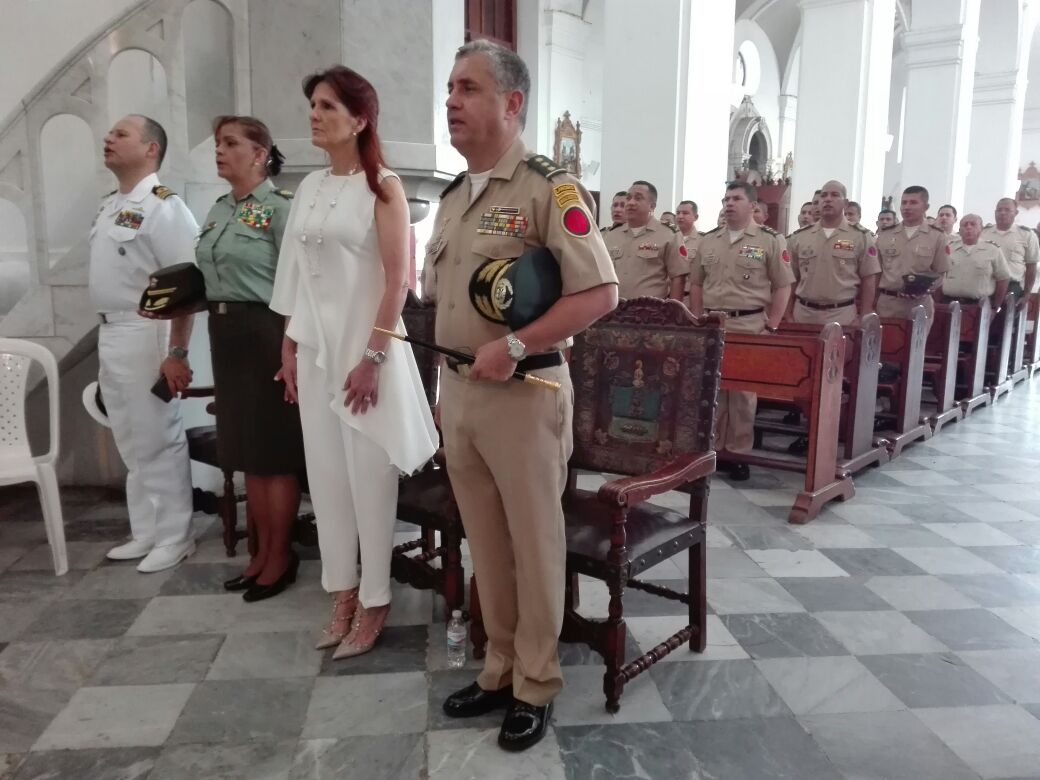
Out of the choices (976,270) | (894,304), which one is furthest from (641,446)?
(976,270)

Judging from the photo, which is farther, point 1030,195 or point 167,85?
point 1030,195

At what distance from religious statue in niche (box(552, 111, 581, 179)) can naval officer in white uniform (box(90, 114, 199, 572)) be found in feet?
31.2

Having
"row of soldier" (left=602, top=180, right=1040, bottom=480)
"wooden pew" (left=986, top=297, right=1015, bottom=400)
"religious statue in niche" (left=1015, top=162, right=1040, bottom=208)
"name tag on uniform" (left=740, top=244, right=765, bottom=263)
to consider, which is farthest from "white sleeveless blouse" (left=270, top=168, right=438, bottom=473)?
"religious statue in niche" (left=1015, top=162, right=1040, bottom=208)

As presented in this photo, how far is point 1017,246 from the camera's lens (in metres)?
8.49

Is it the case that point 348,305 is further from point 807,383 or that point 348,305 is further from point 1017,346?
point 1017,346

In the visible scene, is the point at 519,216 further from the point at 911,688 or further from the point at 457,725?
the point at 911,688

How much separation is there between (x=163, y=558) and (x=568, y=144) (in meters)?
10.4

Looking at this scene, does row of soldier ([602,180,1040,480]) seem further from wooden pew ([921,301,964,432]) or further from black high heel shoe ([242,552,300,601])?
black high heel shoe ([242,552,300,601])

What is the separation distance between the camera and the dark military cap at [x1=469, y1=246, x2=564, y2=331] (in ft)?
5.64

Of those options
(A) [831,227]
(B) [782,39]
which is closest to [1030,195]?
(B) [782,39]

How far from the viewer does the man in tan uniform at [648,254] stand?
5.54 metres

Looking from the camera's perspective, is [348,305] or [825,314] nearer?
[348,305]

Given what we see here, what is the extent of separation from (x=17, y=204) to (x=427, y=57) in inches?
76.0

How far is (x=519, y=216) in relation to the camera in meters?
1.80
